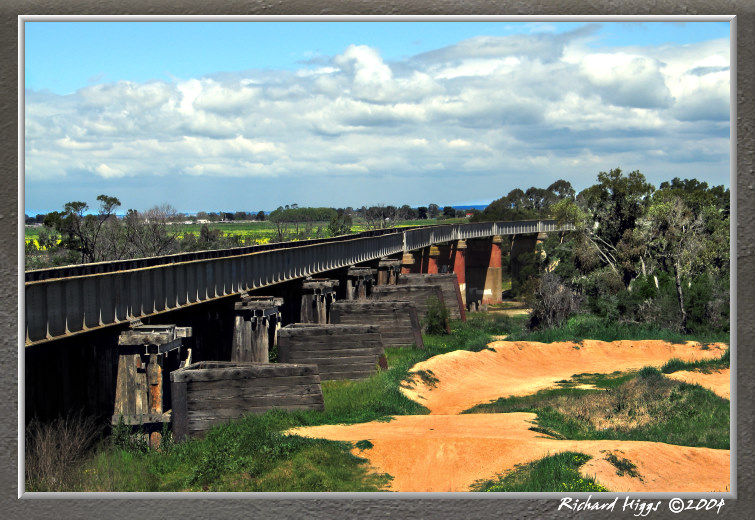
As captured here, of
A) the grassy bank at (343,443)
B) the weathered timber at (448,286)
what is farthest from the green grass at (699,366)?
the weathered timber at (448,286)

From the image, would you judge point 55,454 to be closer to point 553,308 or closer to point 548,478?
point 548,478

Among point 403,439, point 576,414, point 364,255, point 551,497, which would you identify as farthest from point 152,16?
point 364,255

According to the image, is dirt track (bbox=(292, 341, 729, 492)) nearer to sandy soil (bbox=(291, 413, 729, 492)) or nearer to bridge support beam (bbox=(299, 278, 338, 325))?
sandy soil (bbox=(291, 413, 729, 492))

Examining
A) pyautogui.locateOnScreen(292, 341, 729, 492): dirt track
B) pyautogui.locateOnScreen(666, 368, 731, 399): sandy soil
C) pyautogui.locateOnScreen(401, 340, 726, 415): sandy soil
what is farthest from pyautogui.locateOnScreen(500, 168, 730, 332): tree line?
pyautogui.locateOnScreen(292, 341, 729, 492): dirt track

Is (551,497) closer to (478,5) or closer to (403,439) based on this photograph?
(478,5)

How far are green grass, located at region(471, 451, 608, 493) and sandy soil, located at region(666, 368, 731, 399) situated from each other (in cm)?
1052

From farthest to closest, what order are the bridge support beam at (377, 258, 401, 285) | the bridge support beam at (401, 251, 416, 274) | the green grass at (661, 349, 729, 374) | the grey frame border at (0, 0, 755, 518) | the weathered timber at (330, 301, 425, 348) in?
the bridge support beam at (401, 251, 416, 274), the bridge support beam at (377, 258, 401, 285), the weathered timber at (330, 301, 425, 348), the green grass at (661, 349, 729, 374), the grey frame border at (0, 0, 755, 518)

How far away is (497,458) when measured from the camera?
12.9 metres

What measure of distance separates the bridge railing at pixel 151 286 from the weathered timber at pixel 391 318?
2805 millimetres

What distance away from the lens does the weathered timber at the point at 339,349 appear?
2150 cm

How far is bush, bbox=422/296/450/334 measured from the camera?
34.6m

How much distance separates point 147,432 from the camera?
15414 mm

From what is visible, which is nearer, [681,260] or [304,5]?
[304,5]

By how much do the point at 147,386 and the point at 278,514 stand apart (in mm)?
8817
